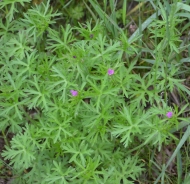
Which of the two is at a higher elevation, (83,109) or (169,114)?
(83,109)

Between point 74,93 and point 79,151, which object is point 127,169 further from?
point 74,93

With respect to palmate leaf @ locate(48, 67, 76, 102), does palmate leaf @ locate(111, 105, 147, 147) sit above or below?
below

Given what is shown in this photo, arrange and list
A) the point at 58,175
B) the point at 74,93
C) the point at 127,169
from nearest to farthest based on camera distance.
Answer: the point at 74,93 < the point at 58,175 < the point at 127,169

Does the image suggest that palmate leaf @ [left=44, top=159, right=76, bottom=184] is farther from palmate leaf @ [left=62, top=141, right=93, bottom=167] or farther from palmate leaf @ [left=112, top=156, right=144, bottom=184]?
palmate leaf @ [left=112, top=156, right=144, bottom=184]

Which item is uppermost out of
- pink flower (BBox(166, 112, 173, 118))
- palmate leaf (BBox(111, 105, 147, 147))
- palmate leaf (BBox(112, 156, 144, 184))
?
palmate leaf (BBox(111, 105, 147, 147))

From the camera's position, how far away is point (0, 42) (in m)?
2.66

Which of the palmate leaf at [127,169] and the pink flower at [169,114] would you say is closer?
the pink flower at [169,114]

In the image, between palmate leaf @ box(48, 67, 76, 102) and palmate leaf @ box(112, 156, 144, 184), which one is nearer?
palmate leaf @ box(48, 67, 76, 102)

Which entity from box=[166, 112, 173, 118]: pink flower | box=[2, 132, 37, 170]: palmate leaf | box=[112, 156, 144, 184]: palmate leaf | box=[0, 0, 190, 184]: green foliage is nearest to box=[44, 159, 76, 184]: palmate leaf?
box=[0, 0, 190, 184]: green foliage

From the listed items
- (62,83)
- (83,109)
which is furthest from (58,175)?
(62,83)

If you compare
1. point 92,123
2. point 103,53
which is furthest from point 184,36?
point 92,123

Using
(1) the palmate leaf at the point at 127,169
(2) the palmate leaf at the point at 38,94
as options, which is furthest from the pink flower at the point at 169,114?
(2) the palmate leaf at the point at 38,94

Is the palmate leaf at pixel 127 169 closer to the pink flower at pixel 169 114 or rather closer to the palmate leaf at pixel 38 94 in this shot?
the pink flower at pixel 169 114

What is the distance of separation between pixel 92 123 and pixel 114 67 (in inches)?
12.4
